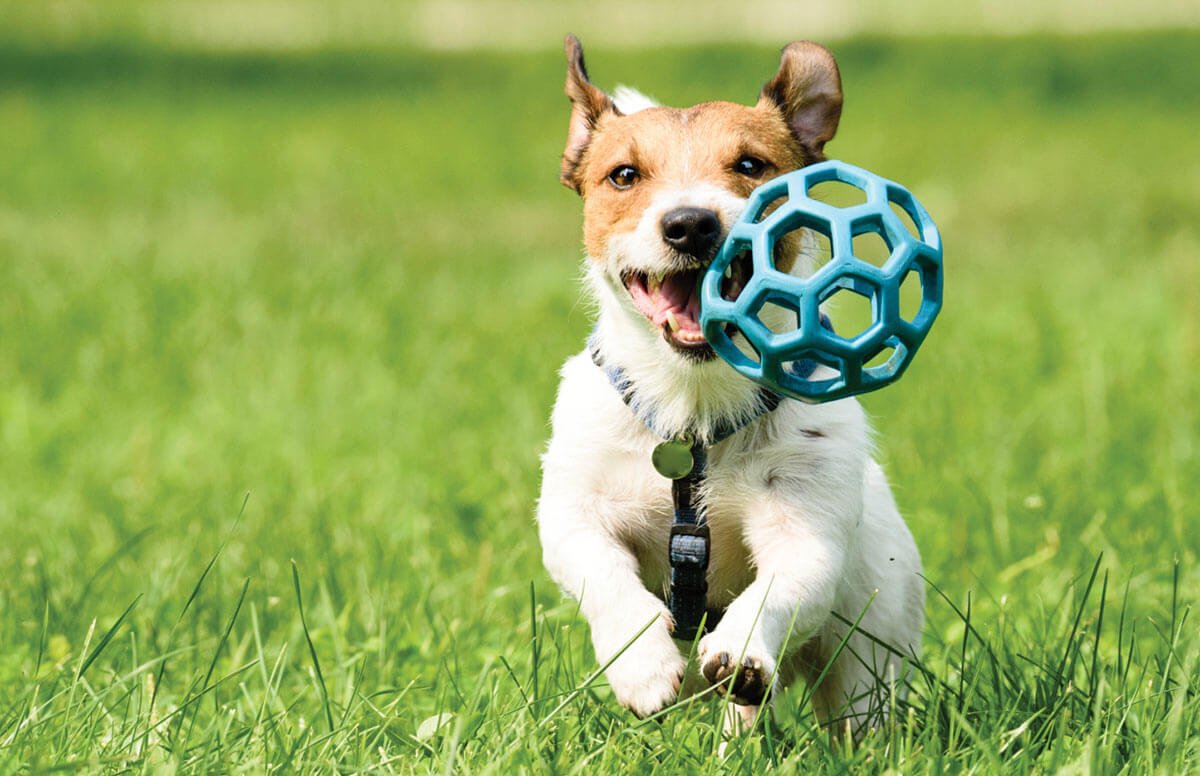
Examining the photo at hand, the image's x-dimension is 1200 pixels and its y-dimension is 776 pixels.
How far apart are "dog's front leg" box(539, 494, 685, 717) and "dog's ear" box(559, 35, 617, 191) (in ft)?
3.33

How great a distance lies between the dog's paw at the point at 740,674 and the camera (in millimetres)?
2855

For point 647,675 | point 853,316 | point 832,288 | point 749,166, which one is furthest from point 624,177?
point 853,316

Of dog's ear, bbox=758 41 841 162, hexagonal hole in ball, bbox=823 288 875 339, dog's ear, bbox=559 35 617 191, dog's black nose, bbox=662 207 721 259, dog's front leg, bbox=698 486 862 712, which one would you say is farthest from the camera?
hexagonal hole in ball, bbox=823 288 875 339

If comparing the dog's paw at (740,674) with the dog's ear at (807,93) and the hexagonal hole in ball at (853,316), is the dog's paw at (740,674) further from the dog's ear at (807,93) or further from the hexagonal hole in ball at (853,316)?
the hexagonal hole in ball at (853,316)

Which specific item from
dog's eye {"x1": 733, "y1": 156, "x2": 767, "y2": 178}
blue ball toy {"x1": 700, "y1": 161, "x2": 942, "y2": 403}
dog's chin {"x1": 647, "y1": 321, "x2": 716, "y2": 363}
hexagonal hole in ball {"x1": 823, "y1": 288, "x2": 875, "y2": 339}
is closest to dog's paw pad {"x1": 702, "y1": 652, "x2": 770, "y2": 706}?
blue ball toy {"x1": 700, "y1": 161, "x2": 942, "y2": 403}

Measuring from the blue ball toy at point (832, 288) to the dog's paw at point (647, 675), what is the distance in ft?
1.82

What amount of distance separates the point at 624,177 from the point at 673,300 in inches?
16.2

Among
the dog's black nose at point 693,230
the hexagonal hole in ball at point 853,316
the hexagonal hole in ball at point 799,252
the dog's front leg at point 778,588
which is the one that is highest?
the dog's black nose at point 693,230

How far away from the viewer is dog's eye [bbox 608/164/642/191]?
359cm

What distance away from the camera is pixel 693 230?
10.4 feet

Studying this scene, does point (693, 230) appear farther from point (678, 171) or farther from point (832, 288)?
point (832, 288)

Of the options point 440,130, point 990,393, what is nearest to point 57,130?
point 440,130

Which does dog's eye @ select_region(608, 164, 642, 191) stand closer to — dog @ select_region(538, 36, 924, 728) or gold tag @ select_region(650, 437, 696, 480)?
dog @ select_region(538, 36, 924, 728)

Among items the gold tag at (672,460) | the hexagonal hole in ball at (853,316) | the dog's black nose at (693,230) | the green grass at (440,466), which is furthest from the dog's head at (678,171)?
the hexagonal hole in ball at (853,316)
